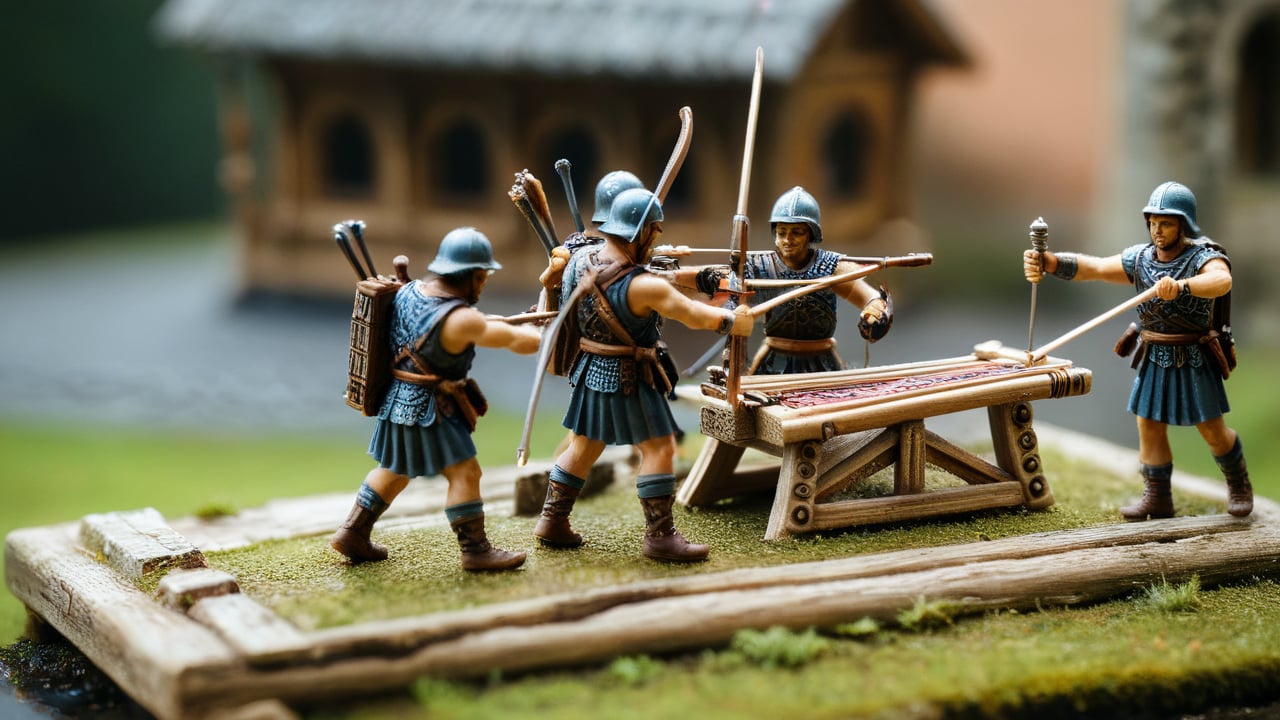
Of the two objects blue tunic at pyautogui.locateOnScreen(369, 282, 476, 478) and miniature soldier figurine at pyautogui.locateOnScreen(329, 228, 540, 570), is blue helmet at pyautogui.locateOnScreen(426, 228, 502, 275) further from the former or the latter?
blue tunic at pyautogui.locateOnScreen(369, 282, 476, 478)

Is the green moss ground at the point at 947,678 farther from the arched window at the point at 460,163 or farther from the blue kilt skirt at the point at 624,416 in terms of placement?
the arched window at the point at 460,163

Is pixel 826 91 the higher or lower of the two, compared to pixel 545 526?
higher

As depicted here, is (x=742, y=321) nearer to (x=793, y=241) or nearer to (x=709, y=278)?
(x=709, y=278)

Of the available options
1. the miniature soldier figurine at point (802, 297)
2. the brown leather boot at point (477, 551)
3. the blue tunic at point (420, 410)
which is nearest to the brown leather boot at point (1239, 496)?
the miniature soldier figurine at point (802, 297)

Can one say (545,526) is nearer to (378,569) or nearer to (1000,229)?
(378,569)

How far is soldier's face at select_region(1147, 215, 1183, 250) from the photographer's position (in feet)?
21.0

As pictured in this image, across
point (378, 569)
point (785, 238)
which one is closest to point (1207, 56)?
point (785, 238)

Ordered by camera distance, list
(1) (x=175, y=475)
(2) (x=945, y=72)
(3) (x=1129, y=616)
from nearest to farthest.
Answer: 1. (3) (x=1129, y=616)
2. (1) (x=175, y=475)
3. (2) (x=945, y=72)

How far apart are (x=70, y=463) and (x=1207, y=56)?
11.2 meters

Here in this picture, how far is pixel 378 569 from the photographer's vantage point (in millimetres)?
6047

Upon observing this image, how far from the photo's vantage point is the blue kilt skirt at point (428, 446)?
5.75m

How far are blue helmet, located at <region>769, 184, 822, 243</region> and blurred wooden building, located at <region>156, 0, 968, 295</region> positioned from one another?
18.8 ft

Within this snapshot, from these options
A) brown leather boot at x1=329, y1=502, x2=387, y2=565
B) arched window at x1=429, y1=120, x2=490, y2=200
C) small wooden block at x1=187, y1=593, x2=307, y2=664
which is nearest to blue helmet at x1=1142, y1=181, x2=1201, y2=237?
brown leather boot at x1=329, y1=502, x2=387, y2=565

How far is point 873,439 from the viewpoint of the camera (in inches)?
263
